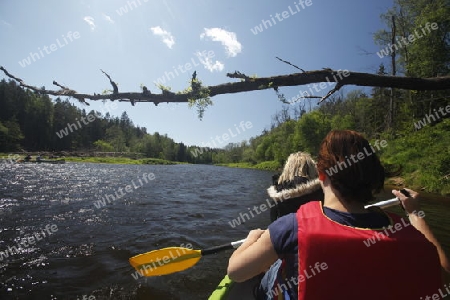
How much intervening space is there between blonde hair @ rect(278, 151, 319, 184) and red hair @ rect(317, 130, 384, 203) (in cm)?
125

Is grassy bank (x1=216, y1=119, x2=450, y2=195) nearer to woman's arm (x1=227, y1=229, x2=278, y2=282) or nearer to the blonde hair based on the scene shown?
the blonde hair

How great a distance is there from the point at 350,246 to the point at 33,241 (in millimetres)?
8447

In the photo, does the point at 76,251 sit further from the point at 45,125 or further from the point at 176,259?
the point at 45,125

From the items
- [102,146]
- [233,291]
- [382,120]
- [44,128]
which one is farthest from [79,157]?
[233,291]

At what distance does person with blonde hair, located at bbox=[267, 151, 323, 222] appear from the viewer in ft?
9.55

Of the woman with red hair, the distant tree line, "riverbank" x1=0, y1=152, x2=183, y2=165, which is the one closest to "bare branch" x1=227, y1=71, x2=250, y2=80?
the woman with red hair

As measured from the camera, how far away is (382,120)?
121 feet

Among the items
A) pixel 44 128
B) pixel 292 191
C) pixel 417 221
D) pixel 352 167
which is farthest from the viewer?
pixel 44 128

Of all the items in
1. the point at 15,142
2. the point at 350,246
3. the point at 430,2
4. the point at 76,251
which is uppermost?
the point at 15,142

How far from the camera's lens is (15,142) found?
71562 millimetres

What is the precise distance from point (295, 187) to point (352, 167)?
3.90ft

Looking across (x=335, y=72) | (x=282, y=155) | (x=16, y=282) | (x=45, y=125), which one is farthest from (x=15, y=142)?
(x=335, y=72)

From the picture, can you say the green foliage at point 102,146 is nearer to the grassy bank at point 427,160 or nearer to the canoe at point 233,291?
the grassy bank at point 427,160

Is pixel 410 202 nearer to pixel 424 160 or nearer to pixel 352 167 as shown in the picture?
pixel 352 167
